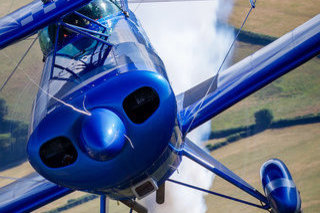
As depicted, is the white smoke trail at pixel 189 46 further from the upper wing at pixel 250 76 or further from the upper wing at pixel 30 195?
the upper wing at pixel 30 195

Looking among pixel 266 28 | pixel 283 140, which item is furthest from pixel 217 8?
pixel 283 140

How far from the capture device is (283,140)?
1021 cm

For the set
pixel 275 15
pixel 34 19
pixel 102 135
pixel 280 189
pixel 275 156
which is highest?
pixel 34 19

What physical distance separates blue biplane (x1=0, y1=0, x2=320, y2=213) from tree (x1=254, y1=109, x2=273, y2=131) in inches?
117

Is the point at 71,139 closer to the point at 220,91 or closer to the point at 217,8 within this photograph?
the point at 220,91

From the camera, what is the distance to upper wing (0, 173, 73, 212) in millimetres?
7332

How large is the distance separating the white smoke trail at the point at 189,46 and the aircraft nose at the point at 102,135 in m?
4.06

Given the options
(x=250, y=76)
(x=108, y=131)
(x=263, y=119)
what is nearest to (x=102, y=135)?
(x=108, y=131)

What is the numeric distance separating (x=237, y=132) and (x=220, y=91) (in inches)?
127

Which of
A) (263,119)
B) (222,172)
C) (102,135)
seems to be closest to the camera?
(102,135)

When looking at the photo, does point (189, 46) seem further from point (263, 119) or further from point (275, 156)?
point (275, 156)

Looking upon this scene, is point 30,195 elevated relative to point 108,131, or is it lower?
lower

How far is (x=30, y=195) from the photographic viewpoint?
7.42m

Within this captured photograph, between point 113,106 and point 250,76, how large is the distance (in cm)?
307
